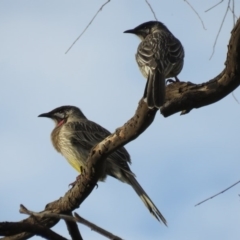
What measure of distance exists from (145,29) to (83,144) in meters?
1.66

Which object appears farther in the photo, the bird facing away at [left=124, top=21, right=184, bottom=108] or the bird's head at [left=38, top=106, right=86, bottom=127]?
the bird's head at [left=38, top=106, right=86, bottom=127]

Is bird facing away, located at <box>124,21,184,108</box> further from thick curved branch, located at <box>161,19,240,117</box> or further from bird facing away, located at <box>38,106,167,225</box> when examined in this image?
bird facing away, located at <box>38,106,167,225</box>

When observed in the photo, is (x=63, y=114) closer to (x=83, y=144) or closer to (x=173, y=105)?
(x=83, y=144)

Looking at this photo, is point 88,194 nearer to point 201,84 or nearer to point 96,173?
point 96,173

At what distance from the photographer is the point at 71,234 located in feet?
21.3

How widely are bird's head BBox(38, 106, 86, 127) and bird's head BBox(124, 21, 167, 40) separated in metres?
1.77

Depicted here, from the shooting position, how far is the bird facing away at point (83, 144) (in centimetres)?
Answer: 933

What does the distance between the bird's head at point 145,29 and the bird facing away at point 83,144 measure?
139cm

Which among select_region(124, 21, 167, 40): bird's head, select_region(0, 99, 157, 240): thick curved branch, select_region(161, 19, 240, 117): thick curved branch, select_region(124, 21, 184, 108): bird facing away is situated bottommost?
select_region(161, 19, 240, 117): thick curved branch

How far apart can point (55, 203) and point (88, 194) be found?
0.35 m

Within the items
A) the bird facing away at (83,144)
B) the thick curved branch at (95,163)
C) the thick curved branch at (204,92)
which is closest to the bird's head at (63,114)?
the bird facing away at (83,144)

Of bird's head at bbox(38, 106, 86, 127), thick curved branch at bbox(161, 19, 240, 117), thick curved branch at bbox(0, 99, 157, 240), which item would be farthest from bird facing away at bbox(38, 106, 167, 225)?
thick curved branch at bbox(161, 19, 240, 117)

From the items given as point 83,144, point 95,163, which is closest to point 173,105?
point 95,163

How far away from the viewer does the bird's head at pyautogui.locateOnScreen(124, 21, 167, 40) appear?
9.76 m
